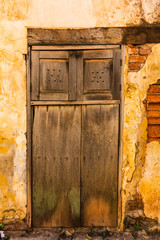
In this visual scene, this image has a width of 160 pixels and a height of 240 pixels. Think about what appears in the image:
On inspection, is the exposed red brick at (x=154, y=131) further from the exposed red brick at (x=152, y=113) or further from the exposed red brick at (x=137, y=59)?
the exposed red brick at (x=137, y=59)

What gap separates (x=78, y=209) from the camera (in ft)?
8.67

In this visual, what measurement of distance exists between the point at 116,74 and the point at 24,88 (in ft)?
4.17

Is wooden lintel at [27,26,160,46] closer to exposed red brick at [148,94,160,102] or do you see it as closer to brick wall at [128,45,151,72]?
brick wall at [128,45,151,72]

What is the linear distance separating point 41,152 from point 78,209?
3.16 ft

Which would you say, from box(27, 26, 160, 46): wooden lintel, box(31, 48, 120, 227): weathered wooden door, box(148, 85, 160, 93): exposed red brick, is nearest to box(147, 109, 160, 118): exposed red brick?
box(148, 85, 160, 93): exposed red brick

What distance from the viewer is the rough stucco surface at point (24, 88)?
2490mm

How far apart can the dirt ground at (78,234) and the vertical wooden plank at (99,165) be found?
12 cm

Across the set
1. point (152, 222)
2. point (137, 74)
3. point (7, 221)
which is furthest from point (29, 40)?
point (152, 222)

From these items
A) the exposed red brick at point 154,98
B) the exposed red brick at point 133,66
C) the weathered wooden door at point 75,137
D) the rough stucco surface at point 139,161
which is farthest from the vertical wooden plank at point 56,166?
the exposed red brick at point 154,98

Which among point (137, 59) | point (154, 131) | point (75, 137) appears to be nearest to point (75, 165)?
point (75, 137)

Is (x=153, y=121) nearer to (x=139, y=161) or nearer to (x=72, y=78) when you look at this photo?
(x=139, y=161)

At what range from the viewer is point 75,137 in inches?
103

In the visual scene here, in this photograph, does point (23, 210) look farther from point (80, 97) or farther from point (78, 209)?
point (80, 97)

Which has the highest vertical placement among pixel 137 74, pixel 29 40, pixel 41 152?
pixel 29 40
